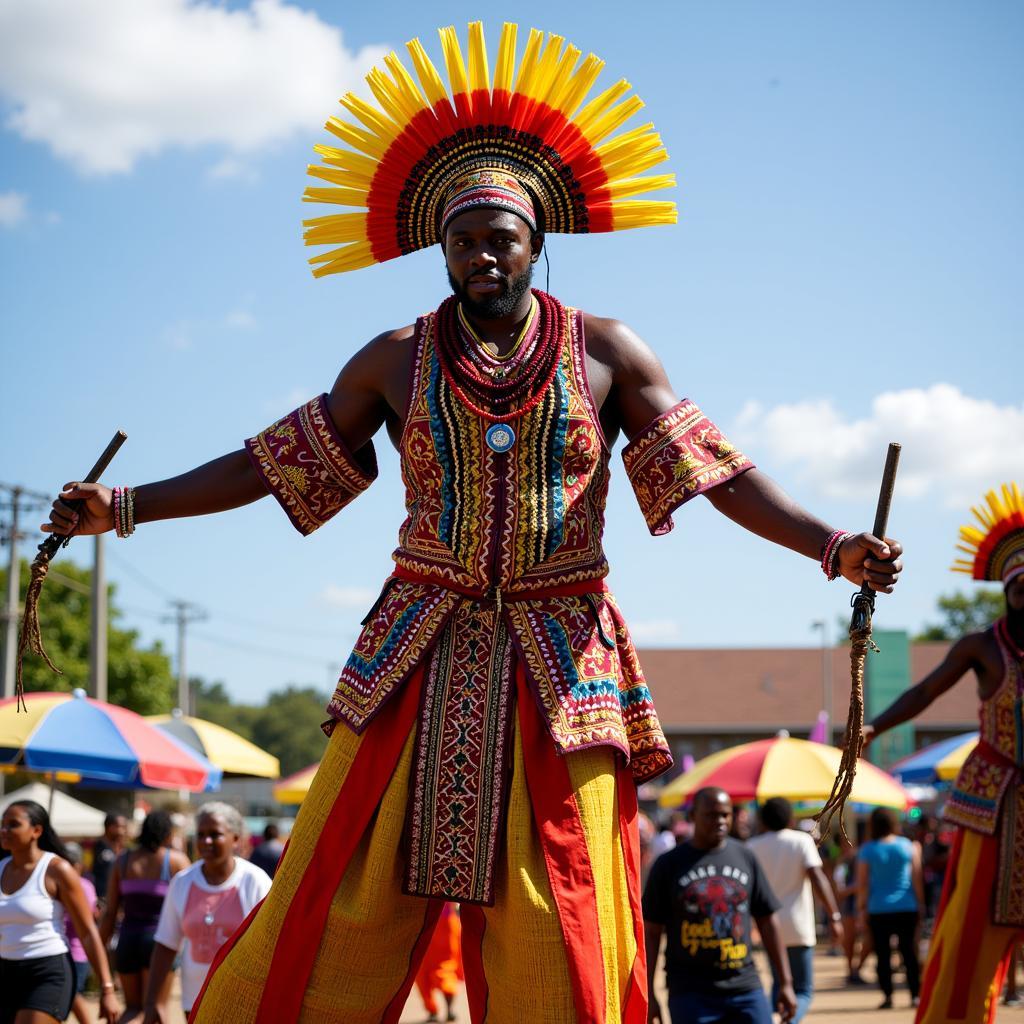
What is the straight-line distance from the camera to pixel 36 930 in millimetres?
7930

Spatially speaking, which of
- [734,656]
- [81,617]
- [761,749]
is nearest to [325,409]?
[761,749]

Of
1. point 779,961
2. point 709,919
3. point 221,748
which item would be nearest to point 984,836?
point 709,919

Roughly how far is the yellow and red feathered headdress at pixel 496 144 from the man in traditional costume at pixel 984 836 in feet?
10.0

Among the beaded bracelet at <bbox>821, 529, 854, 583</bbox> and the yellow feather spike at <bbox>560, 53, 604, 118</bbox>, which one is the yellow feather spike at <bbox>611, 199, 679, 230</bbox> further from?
the beaded bracelet at <bbox>821, 529, 854, 583</bbox>

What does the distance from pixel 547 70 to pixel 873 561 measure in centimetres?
156

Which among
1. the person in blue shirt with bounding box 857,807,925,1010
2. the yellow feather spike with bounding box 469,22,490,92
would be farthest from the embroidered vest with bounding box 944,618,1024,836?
the person in blue shirt with bounding box 857,807,925,1010

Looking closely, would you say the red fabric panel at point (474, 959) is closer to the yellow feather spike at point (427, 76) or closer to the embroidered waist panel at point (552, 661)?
the embroidered waist panel at point (552, 661)

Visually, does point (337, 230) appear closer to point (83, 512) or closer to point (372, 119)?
point (372, 119)

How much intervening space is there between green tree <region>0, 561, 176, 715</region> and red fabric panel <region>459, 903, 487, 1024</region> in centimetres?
4337

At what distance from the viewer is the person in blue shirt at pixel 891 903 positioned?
14.5 meters

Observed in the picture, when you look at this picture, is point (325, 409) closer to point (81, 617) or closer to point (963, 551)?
point (963, 551)

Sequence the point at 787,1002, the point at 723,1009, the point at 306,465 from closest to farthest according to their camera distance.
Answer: the point at 306,465 < the point at 723,1009 < the point at 787,1002

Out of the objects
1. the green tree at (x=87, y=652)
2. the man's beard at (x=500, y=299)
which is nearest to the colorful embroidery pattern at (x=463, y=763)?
the man's beard at (x=500, y=299)

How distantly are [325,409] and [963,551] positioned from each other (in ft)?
16.2
